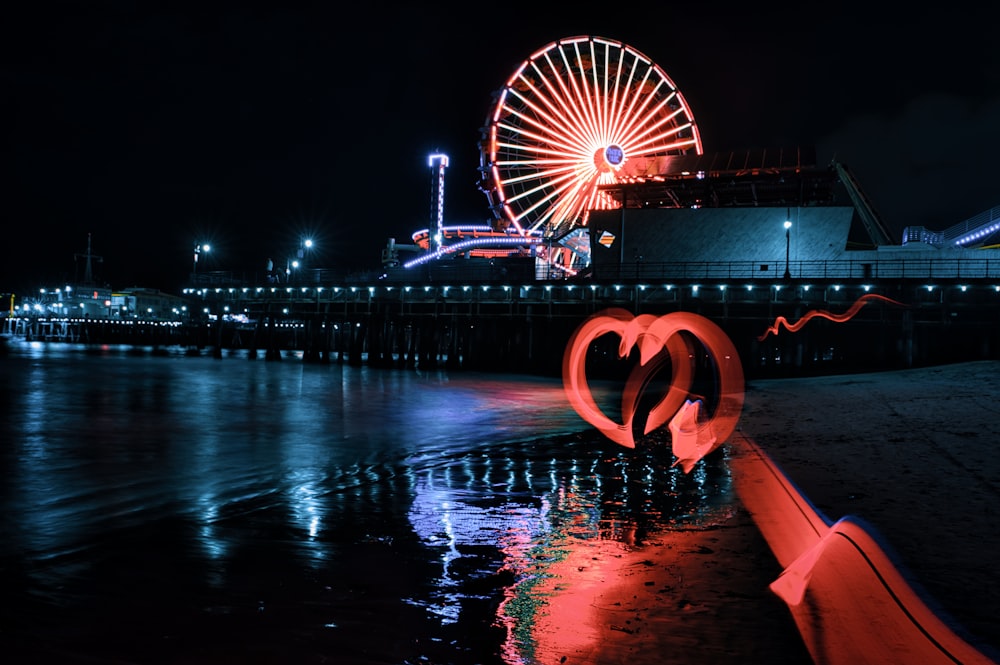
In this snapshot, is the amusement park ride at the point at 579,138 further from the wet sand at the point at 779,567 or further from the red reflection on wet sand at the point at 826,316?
the wet sand at the point at 779,567

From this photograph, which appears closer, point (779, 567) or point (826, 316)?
point (779, 567)

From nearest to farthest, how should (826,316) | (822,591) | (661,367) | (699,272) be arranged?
(822,591) < (826,316) < (661,367) < (699,272)

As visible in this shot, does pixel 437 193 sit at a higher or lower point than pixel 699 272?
higher

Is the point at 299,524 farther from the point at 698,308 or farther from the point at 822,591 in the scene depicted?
the point at 698,308

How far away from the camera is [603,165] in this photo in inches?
2625

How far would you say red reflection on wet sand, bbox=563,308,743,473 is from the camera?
25109 millimetres

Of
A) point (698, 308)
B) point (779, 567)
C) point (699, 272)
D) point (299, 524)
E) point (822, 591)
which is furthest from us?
point (699, 272)

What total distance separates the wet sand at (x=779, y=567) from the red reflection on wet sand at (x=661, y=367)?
21.3ft

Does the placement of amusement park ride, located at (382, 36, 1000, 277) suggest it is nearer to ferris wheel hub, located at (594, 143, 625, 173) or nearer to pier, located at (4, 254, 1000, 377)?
ferris wheel hub, located at (594, 143, 625, 173)

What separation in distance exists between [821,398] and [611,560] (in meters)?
22.3

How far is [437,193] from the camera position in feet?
337

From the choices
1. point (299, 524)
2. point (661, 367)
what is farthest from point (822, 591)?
point (661, 367)

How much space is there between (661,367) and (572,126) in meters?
26.1

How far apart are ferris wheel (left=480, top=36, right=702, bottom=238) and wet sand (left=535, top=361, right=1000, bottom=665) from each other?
2019 inches
